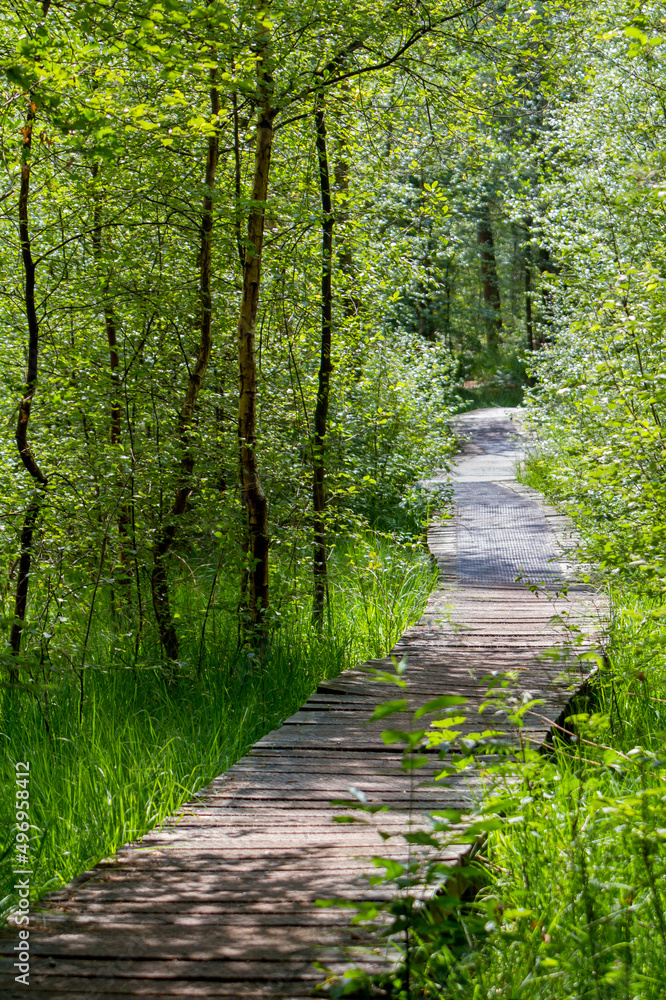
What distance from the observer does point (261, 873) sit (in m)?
3.07

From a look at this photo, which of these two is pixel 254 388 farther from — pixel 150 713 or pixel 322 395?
pixel 150 713

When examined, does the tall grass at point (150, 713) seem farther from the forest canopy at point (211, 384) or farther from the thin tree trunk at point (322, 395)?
the thin tree trunk at point (322, 395)

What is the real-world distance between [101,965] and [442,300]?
28.1 m

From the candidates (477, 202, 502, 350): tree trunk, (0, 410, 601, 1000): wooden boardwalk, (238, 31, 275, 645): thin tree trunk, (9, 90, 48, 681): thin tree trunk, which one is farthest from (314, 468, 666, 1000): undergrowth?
(477, 202, 502, 350): tree trunk

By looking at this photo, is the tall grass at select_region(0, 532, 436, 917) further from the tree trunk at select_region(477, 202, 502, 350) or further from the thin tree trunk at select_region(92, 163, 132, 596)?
the tree trunk at select_region(477, 202, 502, 350)

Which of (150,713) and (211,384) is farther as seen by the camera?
(211,384)

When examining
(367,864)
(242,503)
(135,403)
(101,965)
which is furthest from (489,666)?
(101,965)

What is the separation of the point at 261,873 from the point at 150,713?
2.34m

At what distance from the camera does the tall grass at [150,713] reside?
354 cm

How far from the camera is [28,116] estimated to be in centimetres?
492

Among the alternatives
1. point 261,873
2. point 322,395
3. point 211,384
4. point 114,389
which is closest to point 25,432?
point 114,389

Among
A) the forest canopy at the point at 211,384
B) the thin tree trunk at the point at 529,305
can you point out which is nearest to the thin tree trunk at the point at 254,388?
the forest canopy at the point at 211,384

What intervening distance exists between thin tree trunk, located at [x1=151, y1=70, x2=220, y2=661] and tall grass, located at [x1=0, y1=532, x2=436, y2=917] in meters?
0.21

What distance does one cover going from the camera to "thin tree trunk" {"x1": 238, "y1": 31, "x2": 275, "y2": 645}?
5.54 meters
